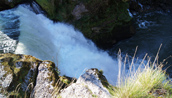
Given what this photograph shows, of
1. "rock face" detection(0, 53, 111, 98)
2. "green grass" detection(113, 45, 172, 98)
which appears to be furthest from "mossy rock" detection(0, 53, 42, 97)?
"green grass" detection(113, 45, 172, 98)

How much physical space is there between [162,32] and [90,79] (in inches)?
282

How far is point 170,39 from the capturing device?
7453mm

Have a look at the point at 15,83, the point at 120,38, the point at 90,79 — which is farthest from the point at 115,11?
the point at 15,83

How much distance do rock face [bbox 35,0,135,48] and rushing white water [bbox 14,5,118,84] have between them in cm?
37

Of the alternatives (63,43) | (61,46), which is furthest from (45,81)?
(63,43)

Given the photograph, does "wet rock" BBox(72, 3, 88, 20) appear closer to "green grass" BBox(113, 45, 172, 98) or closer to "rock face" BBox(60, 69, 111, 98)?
"rock face" BBox(60, 69, 111, 98)

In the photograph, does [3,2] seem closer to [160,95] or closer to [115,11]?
[115,11]

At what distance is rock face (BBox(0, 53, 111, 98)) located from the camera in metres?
2.23

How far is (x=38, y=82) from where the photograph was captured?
2.58 metres

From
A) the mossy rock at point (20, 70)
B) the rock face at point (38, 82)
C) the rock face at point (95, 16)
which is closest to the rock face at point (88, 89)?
the rock face at point (38, 82)

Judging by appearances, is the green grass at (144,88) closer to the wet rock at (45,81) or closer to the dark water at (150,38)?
the wet rock at (45,81)

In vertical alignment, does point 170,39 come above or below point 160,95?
above

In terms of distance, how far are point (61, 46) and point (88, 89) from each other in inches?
142

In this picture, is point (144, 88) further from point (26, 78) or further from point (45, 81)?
point (26, 78)
